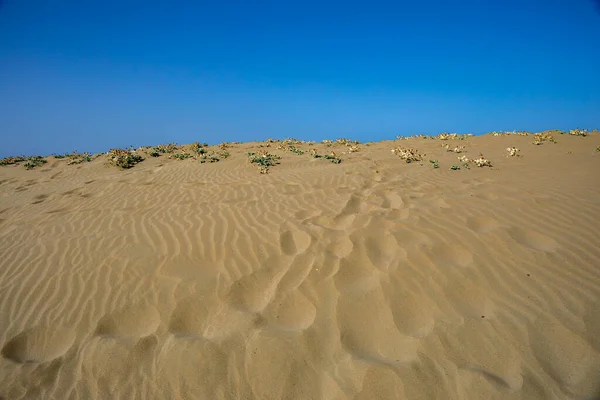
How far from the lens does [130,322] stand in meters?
2.97

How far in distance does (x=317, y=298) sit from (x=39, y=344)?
254 centimetres

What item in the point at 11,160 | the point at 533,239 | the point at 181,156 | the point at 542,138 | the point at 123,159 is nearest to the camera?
the point at 533,239

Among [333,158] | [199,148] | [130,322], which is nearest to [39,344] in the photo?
[130,322]

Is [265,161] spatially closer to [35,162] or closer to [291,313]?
[291,313]

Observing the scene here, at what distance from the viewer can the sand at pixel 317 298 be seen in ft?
7.36

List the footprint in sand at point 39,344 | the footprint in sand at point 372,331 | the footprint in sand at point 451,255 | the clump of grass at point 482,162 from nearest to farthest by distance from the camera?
the footprint in sand at point 372,331 → the footprint in sand at point 39,344 → the footprint in sand at point 451,255 → the clump of grass at point 482,162

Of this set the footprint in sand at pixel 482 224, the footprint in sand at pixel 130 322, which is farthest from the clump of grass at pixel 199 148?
the footprint in sand at pixel 482 224

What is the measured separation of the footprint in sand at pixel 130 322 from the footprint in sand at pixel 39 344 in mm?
271

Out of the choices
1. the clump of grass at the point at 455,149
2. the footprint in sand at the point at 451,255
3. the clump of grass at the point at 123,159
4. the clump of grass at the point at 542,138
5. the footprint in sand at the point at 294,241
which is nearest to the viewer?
the footprint in sand at the point at 451,255

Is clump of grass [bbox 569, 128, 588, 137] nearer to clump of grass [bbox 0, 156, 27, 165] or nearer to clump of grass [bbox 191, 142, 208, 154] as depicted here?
clump of grass [bbox 191, 142, 208, 154]

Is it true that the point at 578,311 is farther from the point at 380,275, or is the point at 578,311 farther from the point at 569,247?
the point at 380,275

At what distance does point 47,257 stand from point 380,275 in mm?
4552

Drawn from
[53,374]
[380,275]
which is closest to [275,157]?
[380,275]

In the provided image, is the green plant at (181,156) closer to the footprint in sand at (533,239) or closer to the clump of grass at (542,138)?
the footprint in sand at (533,239)
